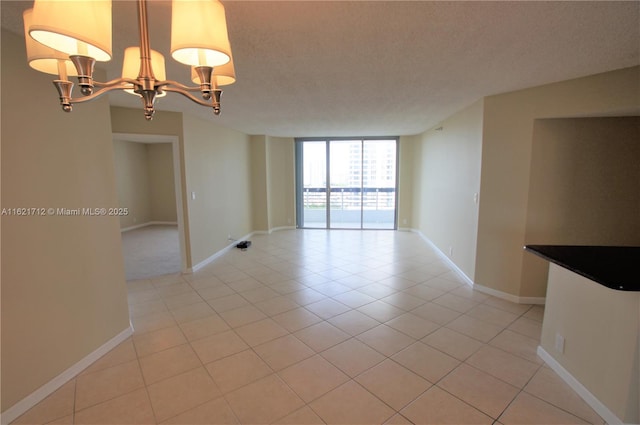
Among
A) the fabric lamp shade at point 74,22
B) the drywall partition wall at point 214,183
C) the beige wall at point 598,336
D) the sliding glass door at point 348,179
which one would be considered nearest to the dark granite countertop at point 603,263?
the beige wall at point 598,336

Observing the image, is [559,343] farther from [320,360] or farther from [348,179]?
[348,179]

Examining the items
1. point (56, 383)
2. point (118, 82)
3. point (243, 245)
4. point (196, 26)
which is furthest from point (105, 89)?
point (243, 245)

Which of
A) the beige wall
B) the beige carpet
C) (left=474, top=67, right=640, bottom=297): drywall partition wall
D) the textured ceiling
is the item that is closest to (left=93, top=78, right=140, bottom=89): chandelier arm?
the textured ceiling

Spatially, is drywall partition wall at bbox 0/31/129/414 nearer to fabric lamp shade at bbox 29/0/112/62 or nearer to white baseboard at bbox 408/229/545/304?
fabric lamp shade at bbox 29/0/112/62

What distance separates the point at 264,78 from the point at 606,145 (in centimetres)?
358

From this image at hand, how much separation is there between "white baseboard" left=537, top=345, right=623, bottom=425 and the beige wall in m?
0.02

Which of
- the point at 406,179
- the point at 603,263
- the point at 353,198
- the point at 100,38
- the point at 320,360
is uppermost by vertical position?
the point at 100,38

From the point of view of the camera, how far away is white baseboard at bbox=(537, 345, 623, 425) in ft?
5.58

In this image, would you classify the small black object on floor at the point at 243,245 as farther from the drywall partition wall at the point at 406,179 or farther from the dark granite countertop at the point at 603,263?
the dark granite countertop at the point at 603,263

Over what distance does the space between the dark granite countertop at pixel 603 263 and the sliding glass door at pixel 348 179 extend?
514 centimetres

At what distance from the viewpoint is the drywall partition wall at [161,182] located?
8031mm

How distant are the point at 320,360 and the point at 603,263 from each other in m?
2.17

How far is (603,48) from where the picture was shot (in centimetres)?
204

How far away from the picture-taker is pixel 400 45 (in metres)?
1.98
